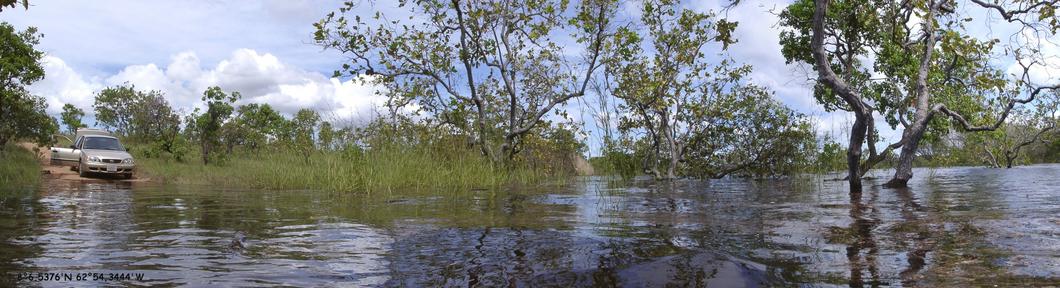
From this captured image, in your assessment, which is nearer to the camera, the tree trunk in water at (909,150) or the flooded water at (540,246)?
the flooded water at (540,246)

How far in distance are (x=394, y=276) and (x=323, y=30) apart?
13.6 m

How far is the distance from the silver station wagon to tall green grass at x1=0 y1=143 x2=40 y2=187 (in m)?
1.13

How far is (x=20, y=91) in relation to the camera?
885 inches

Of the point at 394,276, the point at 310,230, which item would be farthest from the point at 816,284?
the point at 310,230

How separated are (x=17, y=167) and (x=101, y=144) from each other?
3950 millimetres

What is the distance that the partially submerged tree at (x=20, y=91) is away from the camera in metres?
21.3

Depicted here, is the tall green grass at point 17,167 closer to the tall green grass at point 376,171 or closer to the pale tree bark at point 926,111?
the tall green grass at point 376,171

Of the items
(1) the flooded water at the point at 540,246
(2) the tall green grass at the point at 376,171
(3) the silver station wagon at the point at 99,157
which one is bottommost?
(1) the flooded water at the point at 540,246

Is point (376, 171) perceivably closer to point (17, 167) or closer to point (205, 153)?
point (17, 167)

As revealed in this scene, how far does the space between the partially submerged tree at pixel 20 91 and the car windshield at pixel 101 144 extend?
345 cm

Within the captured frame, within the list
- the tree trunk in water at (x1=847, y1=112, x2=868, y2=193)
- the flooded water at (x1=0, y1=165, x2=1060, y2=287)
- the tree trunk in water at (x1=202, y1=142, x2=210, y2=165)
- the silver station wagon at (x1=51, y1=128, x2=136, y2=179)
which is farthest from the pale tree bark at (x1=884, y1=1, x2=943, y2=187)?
the tree trunk in water at (x1=202, y1=142, x2=210, y2=165)

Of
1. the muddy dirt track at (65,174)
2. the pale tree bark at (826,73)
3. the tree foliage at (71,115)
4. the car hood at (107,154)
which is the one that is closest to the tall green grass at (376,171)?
the pale tree bark at (826,73)

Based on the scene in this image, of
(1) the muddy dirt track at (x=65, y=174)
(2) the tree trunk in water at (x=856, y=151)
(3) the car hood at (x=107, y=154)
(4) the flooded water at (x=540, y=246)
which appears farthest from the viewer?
(3) the car hood at (x=107, y=154)

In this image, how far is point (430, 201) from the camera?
7.61 metres
